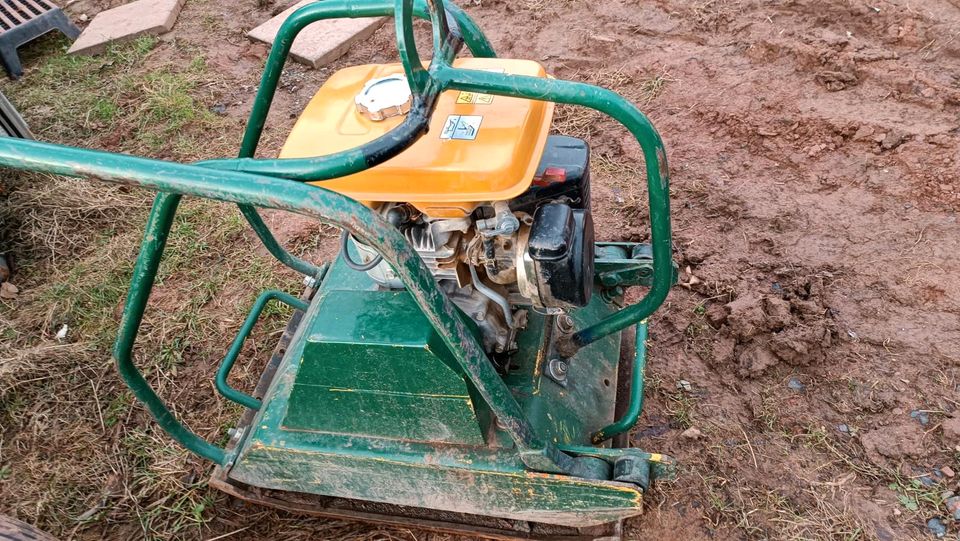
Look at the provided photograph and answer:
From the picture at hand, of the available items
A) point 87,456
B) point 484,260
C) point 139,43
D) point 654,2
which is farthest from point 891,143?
point 139,43

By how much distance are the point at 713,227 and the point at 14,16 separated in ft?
17.3

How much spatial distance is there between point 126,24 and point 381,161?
4.72 meters

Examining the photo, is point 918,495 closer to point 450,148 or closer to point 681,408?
point 681,408

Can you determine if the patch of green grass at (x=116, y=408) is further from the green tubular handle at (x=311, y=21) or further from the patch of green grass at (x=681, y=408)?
the patch of green grass at (x=681, y=408)

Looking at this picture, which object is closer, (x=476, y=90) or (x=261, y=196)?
(x=261, y=196)

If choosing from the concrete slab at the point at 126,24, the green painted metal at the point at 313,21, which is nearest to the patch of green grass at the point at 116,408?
the green painted metal at the point at 313,21

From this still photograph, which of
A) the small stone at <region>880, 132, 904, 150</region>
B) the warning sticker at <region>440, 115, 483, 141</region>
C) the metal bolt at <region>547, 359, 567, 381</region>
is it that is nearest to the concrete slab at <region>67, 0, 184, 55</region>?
the warning sticker at <region>440, 115, 483, 141</region>

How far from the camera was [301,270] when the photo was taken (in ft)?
8.35

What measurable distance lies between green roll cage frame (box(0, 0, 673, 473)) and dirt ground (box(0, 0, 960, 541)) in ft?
2.64

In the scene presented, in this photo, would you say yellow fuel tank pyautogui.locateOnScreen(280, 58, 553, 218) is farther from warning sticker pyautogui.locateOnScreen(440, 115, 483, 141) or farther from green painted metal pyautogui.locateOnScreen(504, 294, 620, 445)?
green painted metal pyautogui.locateOnScreen(504, 294, 620, 445)

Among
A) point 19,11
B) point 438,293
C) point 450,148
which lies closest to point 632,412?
point 438,293

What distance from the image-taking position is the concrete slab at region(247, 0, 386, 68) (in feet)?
14.5

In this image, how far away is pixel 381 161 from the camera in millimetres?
1351

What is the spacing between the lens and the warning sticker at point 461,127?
1.56m
